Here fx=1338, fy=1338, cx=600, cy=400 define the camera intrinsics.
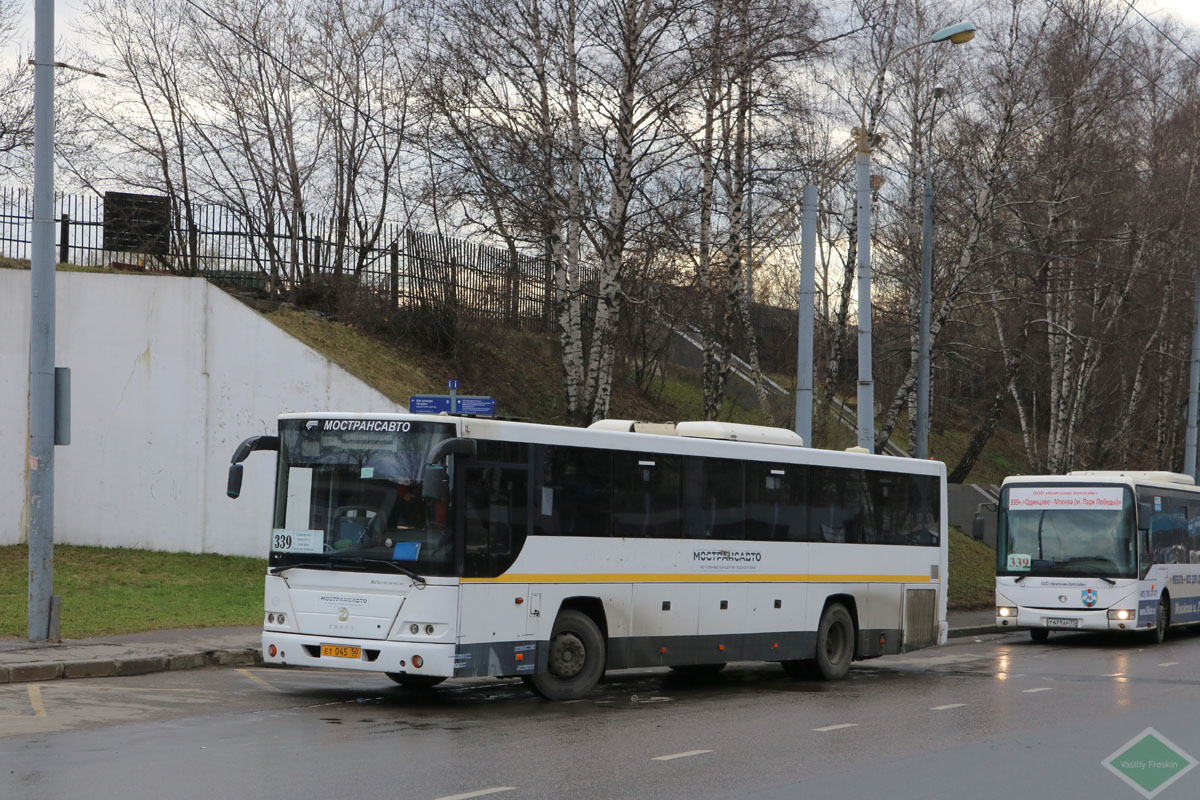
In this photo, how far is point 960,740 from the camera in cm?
1105

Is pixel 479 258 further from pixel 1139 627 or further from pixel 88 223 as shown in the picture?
pixel 1139 627

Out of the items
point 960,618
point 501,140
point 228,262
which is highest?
point 501,140

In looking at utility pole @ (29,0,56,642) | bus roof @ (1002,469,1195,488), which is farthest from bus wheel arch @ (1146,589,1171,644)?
utility pole @ (29,0,56,642)

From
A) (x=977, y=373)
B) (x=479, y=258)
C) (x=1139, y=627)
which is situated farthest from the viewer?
(x=977, y=373)

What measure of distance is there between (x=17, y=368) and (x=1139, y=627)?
2035 centimetres

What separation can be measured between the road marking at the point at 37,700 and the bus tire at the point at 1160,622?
60.8ft

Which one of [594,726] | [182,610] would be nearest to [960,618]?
[182,610]

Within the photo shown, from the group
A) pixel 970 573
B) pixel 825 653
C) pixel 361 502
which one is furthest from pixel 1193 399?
pixel 361 502

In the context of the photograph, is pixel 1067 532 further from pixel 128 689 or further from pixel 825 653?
pixel 128 689

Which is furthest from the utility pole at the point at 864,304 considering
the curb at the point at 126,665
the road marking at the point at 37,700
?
the road marking at the point at 37,700

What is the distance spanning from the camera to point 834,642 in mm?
16656

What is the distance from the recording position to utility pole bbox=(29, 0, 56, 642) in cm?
1535

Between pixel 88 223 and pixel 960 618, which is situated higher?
pixel 88 223

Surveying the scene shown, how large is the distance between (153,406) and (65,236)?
14.2 feet
